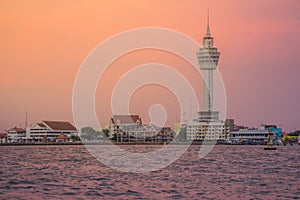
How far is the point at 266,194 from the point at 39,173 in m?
19.4

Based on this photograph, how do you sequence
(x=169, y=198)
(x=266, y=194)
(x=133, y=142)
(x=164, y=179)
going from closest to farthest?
(x=169, y=198) → (x=266, y=194) → (x=164, y=179) → (x=133, y=142)

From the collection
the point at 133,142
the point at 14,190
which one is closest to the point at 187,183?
the point at 14,190

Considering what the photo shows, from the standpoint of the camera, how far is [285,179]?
1588 inches

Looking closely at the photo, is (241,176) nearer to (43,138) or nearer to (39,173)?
(39,173)

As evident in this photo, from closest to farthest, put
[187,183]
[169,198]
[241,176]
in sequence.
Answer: [169,198], [187,183], [241,176]

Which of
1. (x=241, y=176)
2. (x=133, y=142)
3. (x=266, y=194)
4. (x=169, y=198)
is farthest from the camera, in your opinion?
(x=133, y=142)

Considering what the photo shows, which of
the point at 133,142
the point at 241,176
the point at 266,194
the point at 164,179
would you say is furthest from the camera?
the point at 133,142

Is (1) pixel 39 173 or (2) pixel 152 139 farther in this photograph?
(2) pixel 152 139

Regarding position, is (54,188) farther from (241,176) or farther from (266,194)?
(241,176)

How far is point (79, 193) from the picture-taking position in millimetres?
30281

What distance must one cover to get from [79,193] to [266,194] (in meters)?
9.95

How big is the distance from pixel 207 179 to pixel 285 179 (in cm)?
555

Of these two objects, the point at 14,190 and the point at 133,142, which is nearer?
the point at 14,190

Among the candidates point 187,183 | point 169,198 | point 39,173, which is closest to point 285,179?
point 187,183
